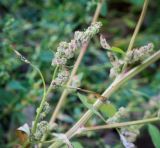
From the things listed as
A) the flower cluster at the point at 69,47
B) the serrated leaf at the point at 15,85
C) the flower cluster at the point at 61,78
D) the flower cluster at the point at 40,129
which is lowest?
the flower cluster at the point at 40,129

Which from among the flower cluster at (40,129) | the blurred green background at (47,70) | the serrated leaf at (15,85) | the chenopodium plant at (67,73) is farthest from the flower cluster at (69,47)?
the serrated leaf at (15,85)

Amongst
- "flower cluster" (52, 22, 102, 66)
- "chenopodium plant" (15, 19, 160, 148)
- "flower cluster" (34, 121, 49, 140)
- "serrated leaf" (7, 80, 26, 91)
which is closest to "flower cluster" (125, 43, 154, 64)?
"chenopodium plant" (15, 19, 160, 148)

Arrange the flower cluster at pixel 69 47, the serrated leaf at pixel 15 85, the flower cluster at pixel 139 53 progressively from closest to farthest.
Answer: the flower cluster at pixel 69 47 → the flower cluster at pixel 139 53 → the serrated leaf at pixel 15 85

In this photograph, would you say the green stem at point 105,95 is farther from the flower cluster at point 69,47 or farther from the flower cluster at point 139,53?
the flower cluster at point 69,47

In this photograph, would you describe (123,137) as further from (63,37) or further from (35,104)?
(63,37)

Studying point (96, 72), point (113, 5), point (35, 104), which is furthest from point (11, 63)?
point (113, 5)

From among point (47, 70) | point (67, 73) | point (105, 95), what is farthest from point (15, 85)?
point (67, 73)

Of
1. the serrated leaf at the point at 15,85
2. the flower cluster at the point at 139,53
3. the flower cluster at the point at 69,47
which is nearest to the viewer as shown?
the flower cluster at the point at 69,47

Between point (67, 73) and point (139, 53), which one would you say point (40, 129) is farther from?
point (139, 53)

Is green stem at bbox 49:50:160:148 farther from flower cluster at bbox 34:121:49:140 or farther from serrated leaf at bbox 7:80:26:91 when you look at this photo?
serrated leaf at bbox 7:80:26:91

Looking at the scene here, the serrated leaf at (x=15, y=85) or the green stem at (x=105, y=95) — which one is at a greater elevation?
the serrated leaf at (x=15, y=85)
